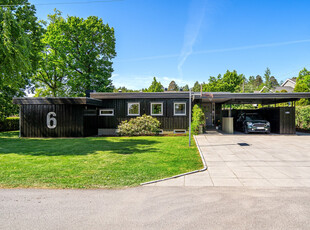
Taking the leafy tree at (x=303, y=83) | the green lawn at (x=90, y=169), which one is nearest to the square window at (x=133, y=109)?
the green lawn at (x=90, y=169)

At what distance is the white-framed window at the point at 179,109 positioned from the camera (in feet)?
52.6

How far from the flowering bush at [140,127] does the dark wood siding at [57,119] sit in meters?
3.06

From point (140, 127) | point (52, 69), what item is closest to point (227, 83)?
point (140, 127)

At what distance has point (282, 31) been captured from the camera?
13578 mm

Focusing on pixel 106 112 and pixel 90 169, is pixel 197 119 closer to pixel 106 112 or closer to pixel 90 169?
pixel 106 112

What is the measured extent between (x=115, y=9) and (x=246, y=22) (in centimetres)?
840

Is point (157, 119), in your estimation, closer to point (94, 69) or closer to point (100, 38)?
point (94, 69)

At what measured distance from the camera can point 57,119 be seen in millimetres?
14094

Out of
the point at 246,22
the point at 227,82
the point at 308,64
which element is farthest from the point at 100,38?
the point at 308,64

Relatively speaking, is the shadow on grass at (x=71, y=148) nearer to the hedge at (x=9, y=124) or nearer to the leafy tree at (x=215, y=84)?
the hedge at (x=9, y=124)

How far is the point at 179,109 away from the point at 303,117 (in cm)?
1113

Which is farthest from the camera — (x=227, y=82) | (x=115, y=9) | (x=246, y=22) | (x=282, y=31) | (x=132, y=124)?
(x=227, y=82)

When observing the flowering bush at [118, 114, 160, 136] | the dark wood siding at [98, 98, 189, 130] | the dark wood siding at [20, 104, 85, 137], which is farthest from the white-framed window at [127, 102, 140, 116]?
the dark wood siding at [20, 104, 85, 137]

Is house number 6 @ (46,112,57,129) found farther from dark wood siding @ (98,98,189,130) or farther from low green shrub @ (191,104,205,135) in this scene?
low green shrub @ (191,104,205,135)
